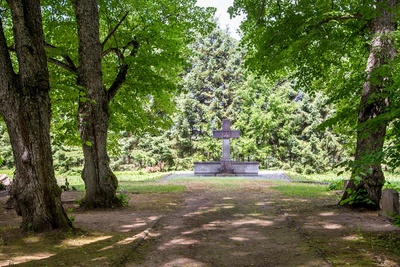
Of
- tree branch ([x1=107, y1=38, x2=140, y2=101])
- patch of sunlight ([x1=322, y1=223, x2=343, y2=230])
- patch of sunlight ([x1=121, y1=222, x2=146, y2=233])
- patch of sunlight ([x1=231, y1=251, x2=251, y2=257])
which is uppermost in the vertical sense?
tree branch ([x1=107, y1=38, x2=140, y2=101])

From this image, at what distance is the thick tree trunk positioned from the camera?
10.4m

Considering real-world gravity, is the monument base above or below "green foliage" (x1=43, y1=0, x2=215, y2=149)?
below

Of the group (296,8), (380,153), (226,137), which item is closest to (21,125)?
(380,153)

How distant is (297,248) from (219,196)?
7.70 meters

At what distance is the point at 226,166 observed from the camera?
2581 cm

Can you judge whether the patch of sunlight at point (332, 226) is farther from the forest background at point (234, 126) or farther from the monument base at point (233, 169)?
the forest background at point (234, 126)

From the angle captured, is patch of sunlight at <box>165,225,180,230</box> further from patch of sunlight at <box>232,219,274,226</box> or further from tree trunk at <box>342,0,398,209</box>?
tree trunk at <box>342,0,398,209</box>

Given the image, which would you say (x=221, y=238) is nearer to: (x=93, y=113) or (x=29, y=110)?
(x=29, y=110)

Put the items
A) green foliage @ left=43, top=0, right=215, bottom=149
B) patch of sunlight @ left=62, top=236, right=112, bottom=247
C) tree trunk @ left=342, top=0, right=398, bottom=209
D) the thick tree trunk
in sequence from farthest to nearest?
green foliage @ left=43, top=0, right=215, bottom=149
the thick tree trunk
tree trunk @ left=342, top=0, right=398, bottom=209
patch of sunlight @ left=62, top=236, right=112, bottom=247

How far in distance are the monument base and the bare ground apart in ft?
47.3

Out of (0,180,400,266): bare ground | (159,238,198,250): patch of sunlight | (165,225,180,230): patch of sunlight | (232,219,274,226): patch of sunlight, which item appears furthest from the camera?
(232,219,274,226): patch of sunlight

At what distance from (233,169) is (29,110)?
20327 millimetres

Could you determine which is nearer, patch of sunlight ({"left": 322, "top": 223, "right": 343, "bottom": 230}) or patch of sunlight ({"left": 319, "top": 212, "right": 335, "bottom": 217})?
patch of sunlight ({"left": 322, "top": 223, "right": 343, "bottom": 230})

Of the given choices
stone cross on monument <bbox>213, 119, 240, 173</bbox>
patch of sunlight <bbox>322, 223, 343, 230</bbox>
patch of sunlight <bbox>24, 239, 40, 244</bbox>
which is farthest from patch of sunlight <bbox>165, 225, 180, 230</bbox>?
stone cross on monument <bbox>213, 119, 240, 173</bbox>
